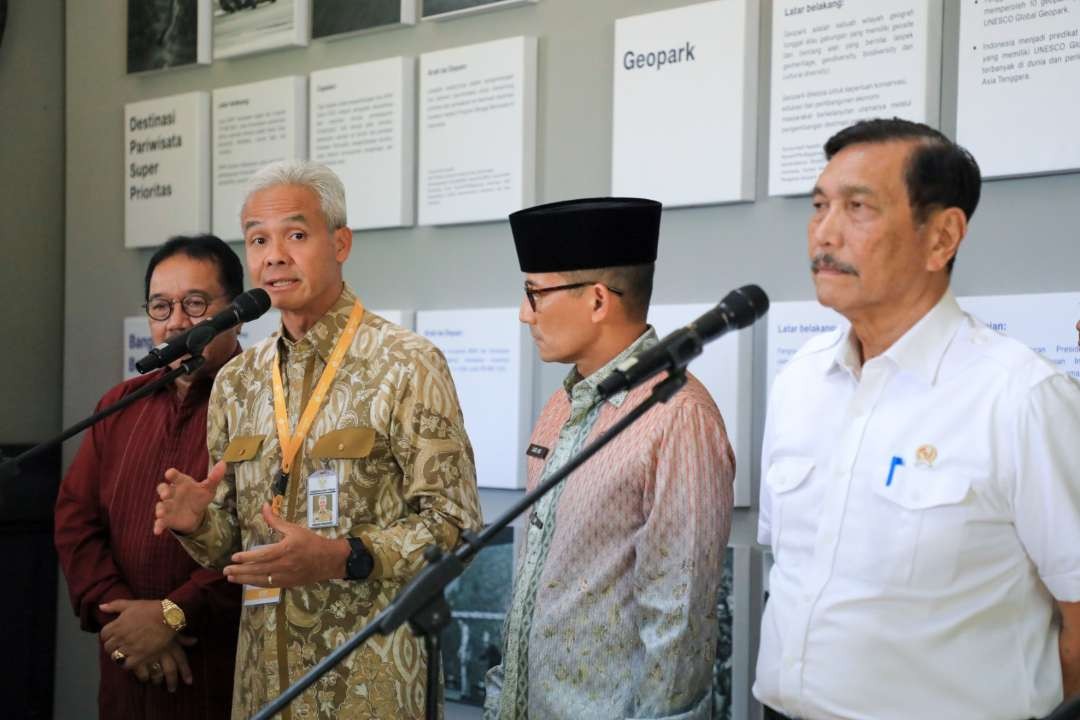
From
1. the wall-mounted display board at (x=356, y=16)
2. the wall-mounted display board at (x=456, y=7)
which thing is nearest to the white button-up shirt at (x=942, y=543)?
the wall-mounted display board at (x=456, y=7)

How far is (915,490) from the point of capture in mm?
1911

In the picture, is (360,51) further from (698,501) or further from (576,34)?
(698,501)

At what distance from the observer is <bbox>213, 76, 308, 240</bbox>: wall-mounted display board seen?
4262 millimetres

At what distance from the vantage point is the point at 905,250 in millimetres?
2008

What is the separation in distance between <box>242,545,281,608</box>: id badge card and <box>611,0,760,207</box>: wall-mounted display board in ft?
4.76

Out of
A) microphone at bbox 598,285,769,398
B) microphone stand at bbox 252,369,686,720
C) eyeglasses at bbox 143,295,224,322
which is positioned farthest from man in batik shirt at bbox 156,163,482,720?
microphone at bbox 598,285,769,398

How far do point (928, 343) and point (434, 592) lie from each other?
0.87 metres

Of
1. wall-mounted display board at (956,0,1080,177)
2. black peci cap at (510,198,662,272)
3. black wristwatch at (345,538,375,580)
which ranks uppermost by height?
wall-mounted display board at (956,0,1080,177)

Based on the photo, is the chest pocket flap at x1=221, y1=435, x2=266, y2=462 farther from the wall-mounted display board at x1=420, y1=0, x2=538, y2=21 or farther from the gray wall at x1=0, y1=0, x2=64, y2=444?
the gray wall at x1=0, y1=0, x2=64, y2=444

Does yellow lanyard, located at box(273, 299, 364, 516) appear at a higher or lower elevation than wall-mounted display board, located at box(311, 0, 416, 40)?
lower

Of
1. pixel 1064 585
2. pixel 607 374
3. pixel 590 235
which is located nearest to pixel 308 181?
pixel 590 235

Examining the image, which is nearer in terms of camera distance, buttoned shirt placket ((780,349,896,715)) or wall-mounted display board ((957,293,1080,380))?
buttoned shirt placket ((780,349,896,715))

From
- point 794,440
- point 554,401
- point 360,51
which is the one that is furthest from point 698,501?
point 360,51

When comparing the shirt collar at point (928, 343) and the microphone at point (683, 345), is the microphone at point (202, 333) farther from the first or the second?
the shirt collar at point (928, 343)
